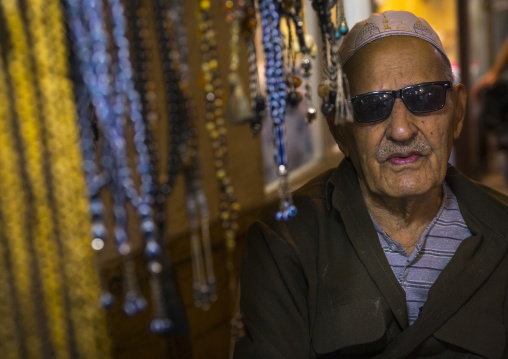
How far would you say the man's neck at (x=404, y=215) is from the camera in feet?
7.00

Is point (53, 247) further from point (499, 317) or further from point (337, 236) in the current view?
point (499, 317)

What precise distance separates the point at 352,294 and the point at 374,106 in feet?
2.11

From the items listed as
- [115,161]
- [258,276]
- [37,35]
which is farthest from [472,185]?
[37,35]

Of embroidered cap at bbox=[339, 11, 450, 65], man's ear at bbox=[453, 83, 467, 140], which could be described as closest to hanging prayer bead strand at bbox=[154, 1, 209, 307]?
embroidered cap at bbox=[339, 11, 450, 65]

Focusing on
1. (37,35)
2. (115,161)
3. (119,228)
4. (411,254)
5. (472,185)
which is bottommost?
(411,254)

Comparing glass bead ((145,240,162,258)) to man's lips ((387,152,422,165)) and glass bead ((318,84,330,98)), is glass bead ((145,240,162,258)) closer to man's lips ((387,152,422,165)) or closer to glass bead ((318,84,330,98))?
glass bead ((318,84,330,98))

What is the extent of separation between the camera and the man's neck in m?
2.13

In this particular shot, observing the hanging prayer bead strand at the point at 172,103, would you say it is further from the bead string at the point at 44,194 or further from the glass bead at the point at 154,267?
the bead string at the point at 44,194

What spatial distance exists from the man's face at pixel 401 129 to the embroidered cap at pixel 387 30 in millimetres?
28

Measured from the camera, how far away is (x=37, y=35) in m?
1.11

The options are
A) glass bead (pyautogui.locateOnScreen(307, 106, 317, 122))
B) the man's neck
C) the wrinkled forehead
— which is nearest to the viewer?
glass bead (pyautogui.locateOnScreen(307, 106, 317, 122))

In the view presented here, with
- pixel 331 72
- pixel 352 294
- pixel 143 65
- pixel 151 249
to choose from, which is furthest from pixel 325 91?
pixel 352 294

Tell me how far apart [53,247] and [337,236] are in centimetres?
111

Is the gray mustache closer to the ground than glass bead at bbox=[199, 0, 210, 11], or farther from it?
closer to the ground
